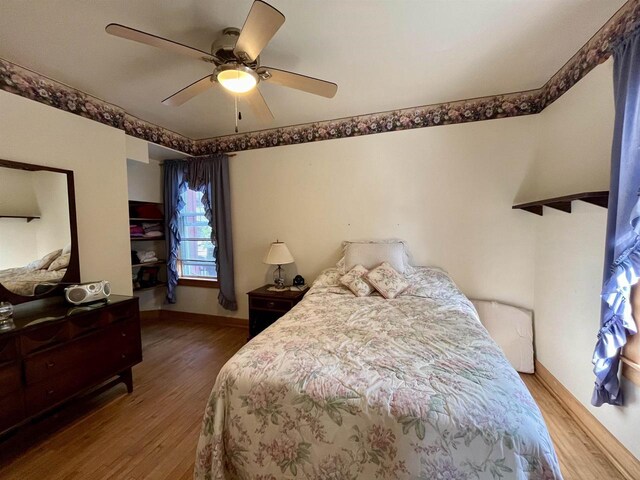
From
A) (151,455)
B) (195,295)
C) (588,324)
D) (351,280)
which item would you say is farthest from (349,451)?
(195,295)

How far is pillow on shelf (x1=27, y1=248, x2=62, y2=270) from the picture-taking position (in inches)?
77.4

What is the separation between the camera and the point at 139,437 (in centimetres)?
172

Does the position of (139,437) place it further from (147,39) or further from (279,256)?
(147,39)

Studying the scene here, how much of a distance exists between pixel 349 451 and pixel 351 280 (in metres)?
1.49

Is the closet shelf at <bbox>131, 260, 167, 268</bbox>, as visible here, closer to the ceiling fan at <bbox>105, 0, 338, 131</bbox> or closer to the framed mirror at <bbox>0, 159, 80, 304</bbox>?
the framed mirror at <bbox>0, 159, 80, 304</bbox>

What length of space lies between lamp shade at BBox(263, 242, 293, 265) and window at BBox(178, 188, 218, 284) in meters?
1.20

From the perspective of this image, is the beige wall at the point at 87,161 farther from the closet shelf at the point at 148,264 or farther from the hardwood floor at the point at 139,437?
the hardwood floor at the point at 139,437

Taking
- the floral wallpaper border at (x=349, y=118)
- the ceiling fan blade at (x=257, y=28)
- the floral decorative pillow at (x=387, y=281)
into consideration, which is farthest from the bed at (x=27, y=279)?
the floral decorative pillow at (x=387, y=281)

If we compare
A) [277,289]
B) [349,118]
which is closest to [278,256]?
[277,289]

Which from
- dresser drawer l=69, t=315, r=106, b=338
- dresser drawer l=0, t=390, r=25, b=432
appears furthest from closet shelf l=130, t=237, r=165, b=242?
dresser drawer l=0, t=390, r=25, b=432

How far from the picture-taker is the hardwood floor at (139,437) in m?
1.48

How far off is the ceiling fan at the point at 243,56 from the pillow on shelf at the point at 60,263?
1489 millimetres

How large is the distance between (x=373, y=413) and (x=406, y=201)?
2.22 m

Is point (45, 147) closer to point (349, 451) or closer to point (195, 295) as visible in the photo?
point (195, 295)
